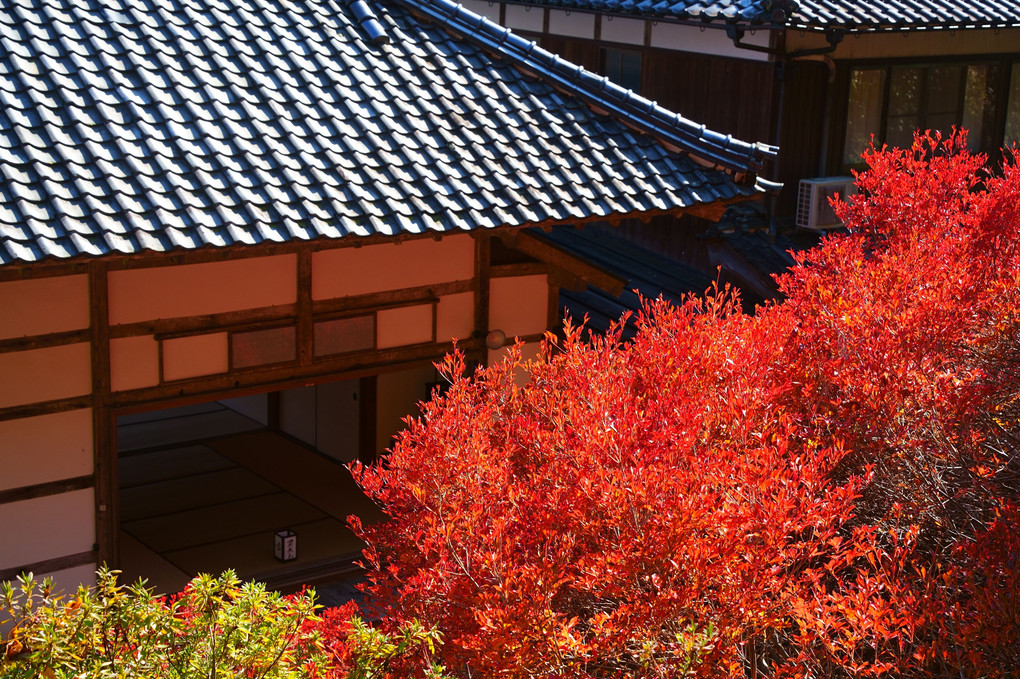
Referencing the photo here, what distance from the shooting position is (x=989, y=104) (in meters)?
16.9

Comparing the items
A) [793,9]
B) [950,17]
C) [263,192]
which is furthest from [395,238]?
[950,17]

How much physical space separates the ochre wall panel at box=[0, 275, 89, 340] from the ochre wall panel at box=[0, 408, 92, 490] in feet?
2.06

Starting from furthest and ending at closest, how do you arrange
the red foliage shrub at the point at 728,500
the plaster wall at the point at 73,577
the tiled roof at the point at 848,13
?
the tiled roof at the point at 848,13 < the plaster wall at the point at 73,577 < the red foliage shrub at the point at 728,500

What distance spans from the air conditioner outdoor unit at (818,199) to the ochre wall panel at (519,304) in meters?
6.33

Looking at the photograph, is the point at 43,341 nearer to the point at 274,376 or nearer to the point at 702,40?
the point at 274,376

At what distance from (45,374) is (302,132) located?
2464 mm

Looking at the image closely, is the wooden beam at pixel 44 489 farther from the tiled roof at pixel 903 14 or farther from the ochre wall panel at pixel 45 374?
the tiled roof at pixel 903 14

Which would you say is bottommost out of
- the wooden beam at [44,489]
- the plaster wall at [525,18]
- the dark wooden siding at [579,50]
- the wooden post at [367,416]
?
the wooden post at [367,416]

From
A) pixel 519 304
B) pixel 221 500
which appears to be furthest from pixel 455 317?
pixel 221 500

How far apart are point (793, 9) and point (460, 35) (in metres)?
5.45

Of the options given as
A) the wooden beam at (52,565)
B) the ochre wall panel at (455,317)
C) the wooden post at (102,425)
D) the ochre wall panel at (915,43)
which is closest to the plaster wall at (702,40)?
the ochre wall panel at (915,43)

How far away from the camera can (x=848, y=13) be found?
13.9m

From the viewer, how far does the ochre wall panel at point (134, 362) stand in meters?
8.02

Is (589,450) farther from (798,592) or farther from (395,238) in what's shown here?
(395,238)
